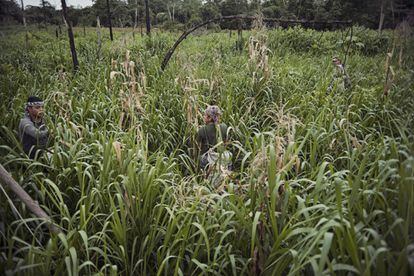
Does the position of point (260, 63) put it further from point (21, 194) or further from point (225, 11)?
point (225, 11)

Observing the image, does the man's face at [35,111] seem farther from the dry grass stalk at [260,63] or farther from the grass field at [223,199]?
the dry grass stalk at [260,63]

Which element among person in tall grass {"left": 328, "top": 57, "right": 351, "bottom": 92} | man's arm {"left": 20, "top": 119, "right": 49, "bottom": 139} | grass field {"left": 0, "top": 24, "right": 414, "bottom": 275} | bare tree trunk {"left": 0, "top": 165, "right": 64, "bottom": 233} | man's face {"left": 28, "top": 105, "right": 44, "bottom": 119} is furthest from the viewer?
person in tall grass {"left": 328, "top": 57, "right": 351, "bottom": 92}

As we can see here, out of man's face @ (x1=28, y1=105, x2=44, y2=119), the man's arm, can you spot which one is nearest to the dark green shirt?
the man's arm

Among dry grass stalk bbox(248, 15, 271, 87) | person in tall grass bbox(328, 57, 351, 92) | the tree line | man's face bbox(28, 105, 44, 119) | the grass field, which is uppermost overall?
the tree line

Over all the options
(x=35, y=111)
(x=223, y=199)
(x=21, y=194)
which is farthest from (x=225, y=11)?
(x=21, y=194)

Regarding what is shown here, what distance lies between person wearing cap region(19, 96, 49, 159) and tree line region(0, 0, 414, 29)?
2.57 feet

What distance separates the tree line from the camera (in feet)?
7.74

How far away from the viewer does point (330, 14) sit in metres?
6.34

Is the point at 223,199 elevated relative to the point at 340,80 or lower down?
lower down

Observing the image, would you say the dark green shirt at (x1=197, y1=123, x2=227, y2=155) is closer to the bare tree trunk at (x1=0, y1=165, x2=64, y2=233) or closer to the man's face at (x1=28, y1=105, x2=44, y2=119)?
the man's face at (x1=28, y1=105, x2=44, y2=119)

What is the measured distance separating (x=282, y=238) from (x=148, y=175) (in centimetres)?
95

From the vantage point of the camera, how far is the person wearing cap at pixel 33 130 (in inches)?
102

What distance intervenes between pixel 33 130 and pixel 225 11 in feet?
56.6

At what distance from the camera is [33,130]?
2633 mm
